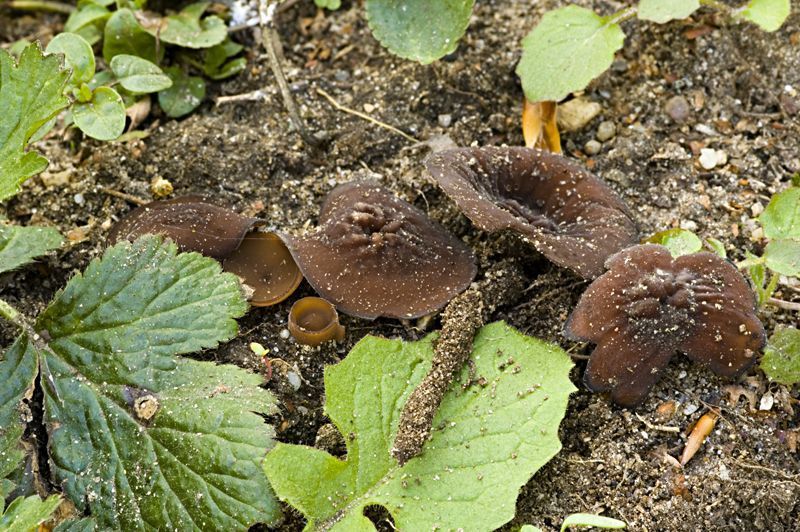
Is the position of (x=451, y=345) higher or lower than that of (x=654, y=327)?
lower

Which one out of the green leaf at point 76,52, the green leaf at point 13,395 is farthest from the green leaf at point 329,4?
the green leaf at point 13,395

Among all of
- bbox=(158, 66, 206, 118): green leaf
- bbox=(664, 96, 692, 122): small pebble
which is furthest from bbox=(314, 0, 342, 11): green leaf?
bbox=(664, 96, 692, 122): small pebble

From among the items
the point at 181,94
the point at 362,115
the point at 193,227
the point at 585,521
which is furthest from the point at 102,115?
the point at 585,521

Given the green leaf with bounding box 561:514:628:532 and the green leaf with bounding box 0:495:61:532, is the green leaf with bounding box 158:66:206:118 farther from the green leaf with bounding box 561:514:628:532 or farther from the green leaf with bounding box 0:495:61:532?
the green leaf with bounding box 561:514:628:532

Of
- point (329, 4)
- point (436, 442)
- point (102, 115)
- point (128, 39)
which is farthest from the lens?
point (329, 4)

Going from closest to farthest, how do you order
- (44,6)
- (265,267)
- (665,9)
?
(265,267) < (665,9) < (44,6)

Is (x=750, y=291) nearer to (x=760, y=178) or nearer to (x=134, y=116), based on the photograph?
(x=760, y=178)

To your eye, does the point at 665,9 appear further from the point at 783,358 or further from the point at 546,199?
the point at 783,358
